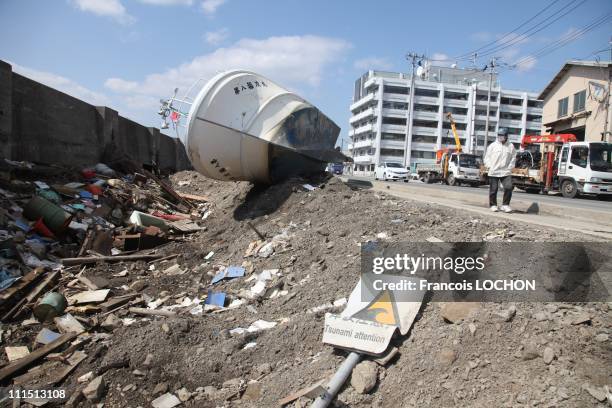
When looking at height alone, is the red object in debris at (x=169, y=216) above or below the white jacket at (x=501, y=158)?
below

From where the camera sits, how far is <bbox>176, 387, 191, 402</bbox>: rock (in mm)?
3281

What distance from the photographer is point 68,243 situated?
7.17 m

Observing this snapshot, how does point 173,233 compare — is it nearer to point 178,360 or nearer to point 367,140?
point 178,360

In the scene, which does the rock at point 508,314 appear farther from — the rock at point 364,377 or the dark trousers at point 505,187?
the dark trousers at point 505,187

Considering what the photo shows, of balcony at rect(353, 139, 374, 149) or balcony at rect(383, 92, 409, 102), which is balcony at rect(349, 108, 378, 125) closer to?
balcony at rect(383, 92, 409, 102)

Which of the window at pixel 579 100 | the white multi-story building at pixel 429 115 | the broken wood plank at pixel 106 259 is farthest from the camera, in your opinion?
the white multi-story building at pixel 429 115

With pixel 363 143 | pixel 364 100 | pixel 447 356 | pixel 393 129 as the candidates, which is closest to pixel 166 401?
pixel 447 356

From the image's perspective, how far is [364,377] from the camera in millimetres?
2887

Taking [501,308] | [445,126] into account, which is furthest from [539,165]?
[445,126]

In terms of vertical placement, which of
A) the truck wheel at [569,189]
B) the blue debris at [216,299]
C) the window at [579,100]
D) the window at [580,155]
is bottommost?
the blue debris at [216,299]

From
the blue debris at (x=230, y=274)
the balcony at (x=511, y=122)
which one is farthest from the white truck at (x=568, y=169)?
the balcony at (x=511, y=122)

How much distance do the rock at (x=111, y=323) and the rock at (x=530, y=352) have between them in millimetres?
3908

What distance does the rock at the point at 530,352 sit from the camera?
2715 millimetres

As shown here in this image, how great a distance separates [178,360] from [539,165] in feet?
70.5
